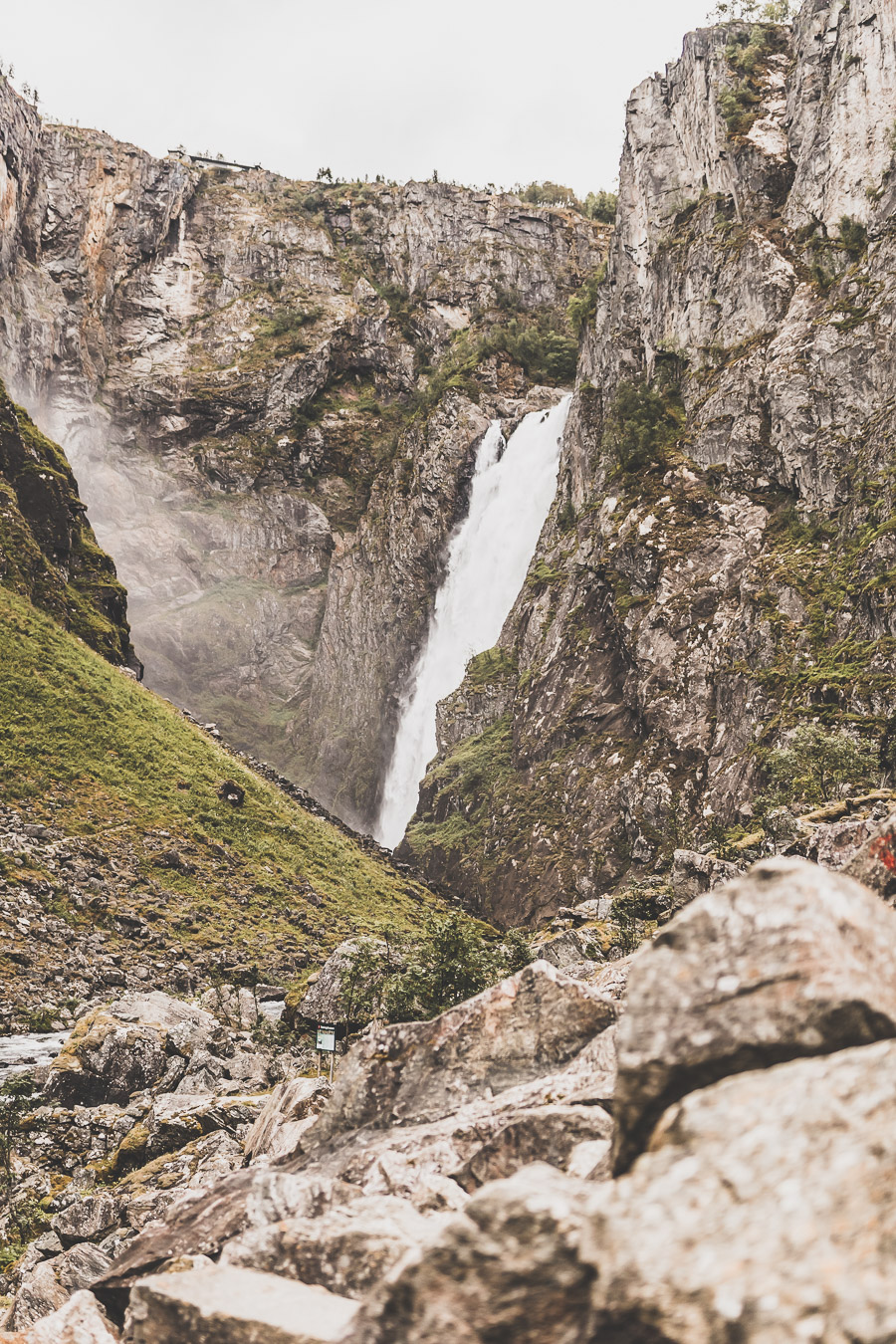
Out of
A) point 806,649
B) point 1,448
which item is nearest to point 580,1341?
point 806,649

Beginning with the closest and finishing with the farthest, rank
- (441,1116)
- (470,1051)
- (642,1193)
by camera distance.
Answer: (642,1193), (441,1116), (470,1051)

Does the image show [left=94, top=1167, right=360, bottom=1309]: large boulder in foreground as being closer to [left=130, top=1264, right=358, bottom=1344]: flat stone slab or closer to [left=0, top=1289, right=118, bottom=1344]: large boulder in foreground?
[left=0, top=1289, right=118, bottom=1344]: large boulder in foreground

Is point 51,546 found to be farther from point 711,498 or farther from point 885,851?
point 885,851

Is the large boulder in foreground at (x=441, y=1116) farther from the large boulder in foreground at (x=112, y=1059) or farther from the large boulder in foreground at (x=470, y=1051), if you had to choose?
the large boulder in foreground at (x=112, y=1059)

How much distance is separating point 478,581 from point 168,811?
129ft

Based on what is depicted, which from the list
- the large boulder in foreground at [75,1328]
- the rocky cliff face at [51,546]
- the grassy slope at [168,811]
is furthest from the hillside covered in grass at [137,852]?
the large boulder in foreground at [75,1328]

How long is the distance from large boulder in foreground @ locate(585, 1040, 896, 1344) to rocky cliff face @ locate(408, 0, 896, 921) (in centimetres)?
3141

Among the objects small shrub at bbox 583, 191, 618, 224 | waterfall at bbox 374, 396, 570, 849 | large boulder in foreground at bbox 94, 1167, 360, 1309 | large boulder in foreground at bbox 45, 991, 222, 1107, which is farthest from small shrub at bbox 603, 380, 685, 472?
small shrub at bbox 583, 191, 618, 224

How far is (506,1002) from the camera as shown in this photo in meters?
8.62

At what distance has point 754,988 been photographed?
4660 mm

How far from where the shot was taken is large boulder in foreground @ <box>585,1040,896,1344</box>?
349 centimetres

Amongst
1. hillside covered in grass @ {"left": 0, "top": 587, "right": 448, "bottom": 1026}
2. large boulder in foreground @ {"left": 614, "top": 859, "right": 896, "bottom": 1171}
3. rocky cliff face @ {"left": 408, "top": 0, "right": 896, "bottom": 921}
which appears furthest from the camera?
rocky cliff face @ {"left": 408, "top": 0, "right": 896, "bottom": 921}

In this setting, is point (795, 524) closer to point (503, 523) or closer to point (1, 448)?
point (503, 523)

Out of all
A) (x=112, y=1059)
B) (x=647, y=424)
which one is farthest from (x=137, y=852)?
(x=647, y=424)
